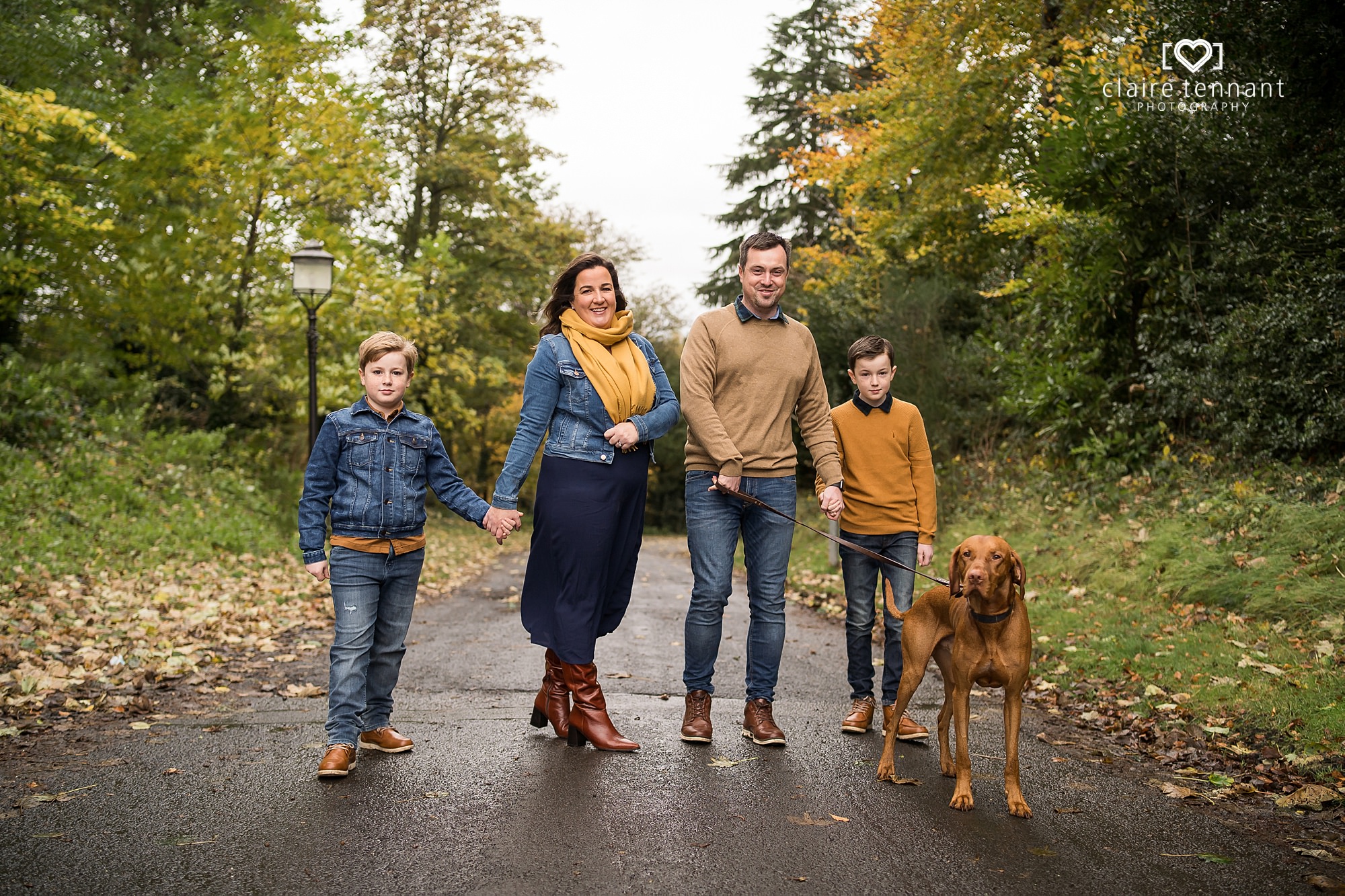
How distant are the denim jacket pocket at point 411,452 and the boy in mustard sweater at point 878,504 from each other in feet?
6.99

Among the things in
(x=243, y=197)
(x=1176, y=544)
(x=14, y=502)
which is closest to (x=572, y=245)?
(x=243, y=197)

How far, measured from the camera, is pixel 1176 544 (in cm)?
866

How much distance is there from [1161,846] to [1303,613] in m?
3.87

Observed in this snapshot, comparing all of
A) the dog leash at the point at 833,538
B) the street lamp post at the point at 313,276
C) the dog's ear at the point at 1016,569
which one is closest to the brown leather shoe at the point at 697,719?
the dog leash at the point at 833,538

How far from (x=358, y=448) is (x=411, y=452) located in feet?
0.80

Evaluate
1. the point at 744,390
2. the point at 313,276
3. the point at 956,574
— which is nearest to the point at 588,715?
the point at 744,390

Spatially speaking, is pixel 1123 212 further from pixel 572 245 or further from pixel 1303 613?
pixel 572 245

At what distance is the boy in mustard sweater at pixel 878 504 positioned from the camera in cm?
536

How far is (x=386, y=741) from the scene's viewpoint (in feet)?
15.6

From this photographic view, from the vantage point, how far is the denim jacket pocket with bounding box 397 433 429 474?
15.8ft

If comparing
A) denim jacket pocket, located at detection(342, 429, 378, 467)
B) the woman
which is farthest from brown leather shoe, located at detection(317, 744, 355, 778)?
denim jacket pocket, located at detection(342, 429, 378, 467)

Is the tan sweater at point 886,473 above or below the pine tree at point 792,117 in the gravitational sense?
below

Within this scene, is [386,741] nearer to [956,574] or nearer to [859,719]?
[859,719]

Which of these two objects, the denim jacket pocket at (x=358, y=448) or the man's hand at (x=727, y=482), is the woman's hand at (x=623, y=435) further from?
the denim jacket pocket at (x=358, y=448)
